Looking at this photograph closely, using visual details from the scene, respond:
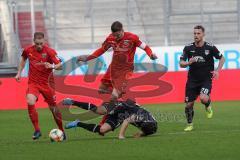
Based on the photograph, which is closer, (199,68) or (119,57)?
(119,57)

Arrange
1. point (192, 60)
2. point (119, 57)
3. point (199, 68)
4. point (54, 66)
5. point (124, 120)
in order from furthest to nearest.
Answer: point (199, 68)
point (192, 60)
point (119, 57)
point (54, 66)
point (124, 120)

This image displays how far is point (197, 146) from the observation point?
12625 mm

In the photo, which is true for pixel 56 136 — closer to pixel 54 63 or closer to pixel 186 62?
pixel 54 63

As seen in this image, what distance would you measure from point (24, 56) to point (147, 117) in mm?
2687

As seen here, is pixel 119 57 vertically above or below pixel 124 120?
above

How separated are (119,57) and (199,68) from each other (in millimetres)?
1862

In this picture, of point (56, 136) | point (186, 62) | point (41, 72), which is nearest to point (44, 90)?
point (41, 72)

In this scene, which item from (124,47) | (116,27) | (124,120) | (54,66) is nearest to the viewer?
(124,120)

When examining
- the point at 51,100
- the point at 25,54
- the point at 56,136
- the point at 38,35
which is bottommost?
the point at 56,136

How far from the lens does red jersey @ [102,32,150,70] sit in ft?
51.7

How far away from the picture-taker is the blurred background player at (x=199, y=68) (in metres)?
16.6

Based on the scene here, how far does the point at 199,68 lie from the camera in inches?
659

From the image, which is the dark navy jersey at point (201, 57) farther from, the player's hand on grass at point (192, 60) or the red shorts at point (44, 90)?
the red shorts at point (44, 90)

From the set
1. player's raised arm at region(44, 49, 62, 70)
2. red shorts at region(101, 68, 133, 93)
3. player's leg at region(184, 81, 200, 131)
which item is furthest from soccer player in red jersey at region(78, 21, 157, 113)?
player's leg at region(184, 81, 200, 131)
